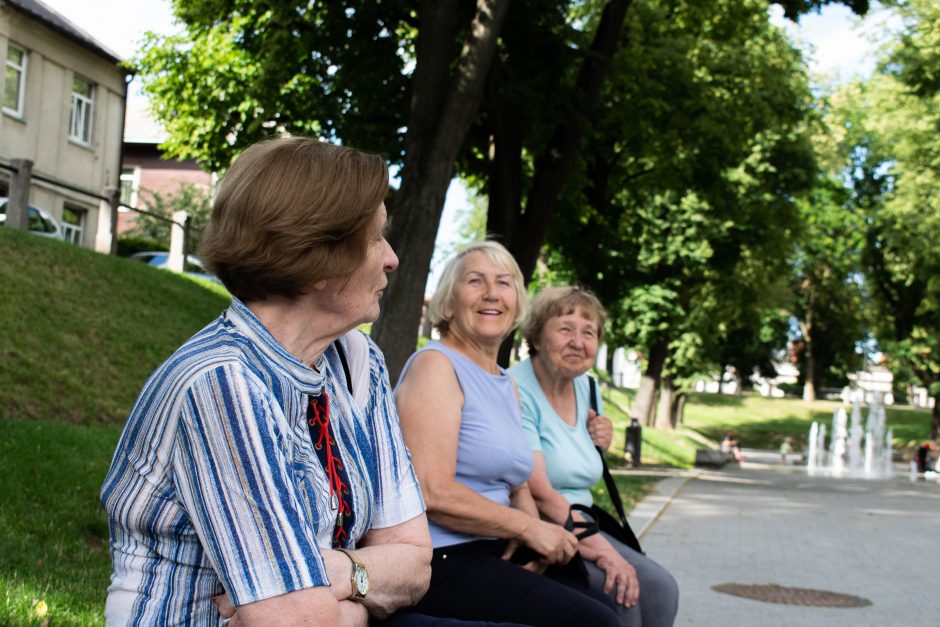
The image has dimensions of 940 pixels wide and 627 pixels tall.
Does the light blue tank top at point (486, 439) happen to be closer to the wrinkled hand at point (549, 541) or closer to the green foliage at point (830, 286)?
the wrinkled hand at point (549, 541)

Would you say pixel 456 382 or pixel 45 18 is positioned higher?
pixel 45 18

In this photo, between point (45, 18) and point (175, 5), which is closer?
point (175, 5)

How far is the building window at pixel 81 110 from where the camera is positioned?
3394cm

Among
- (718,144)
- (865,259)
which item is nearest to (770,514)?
(718,144)

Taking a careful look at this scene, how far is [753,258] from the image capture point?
103 ft

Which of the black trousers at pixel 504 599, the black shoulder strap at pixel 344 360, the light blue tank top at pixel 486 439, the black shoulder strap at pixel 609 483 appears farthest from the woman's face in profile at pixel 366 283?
the black shoulder strap at pixel 609 483

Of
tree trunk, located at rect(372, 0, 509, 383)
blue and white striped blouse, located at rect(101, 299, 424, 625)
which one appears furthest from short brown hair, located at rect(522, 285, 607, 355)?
tree trunk, located at rect(372, 0, 509, 383)

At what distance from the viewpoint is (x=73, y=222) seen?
32812 mm

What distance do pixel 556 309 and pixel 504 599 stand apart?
2.28 meters

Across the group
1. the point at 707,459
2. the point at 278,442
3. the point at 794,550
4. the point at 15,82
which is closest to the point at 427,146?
the point at 794,550

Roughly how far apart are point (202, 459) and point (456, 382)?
76.8 inches

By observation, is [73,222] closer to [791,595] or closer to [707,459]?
[707,459]

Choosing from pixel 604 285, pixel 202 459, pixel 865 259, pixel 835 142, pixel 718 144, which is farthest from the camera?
pixel 865 259

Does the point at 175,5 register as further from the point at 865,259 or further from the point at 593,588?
the point at 865,259
